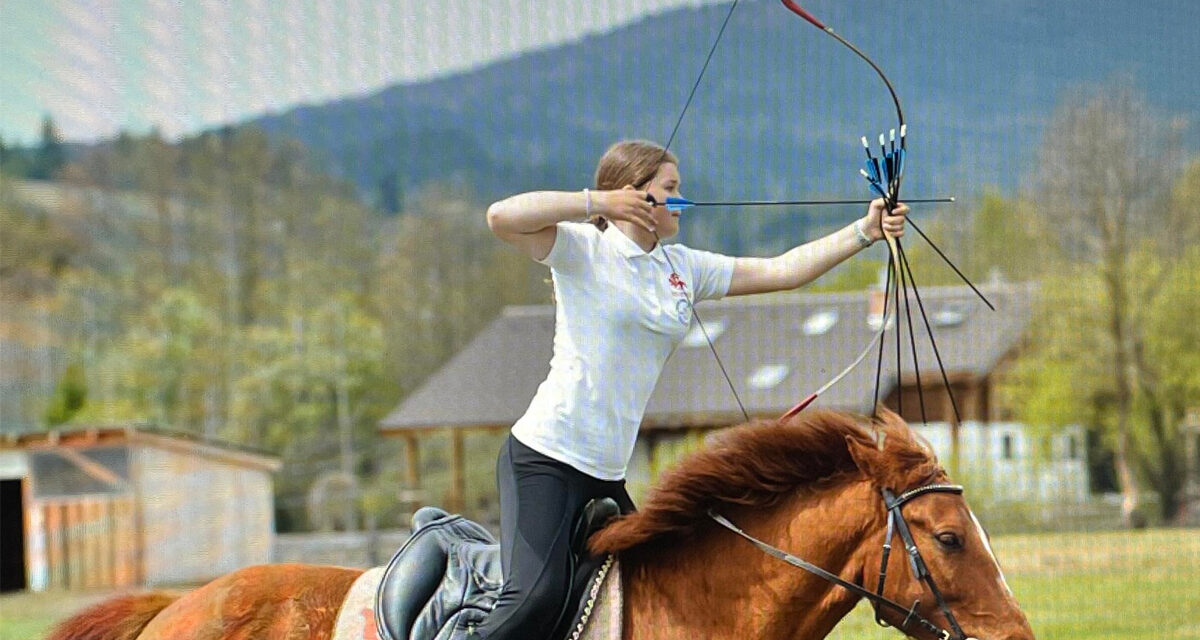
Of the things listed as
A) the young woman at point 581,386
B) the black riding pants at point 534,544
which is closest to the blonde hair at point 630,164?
the young woman at point 581,386

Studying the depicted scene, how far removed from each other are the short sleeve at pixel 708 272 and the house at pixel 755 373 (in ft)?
62.1

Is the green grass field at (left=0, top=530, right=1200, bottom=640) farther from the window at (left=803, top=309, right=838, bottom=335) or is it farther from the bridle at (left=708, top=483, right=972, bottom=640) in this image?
the bridle at (left=708, top=483, right=972, bottom=640)

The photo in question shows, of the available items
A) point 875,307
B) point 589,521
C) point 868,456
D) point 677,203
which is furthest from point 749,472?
point 875,307

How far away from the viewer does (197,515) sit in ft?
80.1

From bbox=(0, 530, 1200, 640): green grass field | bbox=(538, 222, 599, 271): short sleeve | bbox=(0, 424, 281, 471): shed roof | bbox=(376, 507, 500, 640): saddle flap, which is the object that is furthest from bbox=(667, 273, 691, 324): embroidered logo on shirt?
bbox=(0, 424, 281, 471): shed roof

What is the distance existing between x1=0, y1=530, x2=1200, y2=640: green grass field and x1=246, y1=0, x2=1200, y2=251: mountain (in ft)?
14.1

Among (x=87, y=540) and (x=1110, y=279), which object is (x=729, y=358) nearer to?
(x=1110, y=279)

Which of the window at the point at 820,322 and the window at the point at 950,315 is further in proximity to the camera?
the window at the point at 820,322

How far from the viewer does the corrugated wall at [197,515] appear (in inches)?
933

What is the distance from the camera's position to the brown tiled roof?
2503 centimetres

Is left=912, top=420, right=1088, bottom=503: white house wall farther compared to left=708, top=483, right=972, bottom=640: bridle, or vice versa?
left=912, top=420, right=1088, bottom=503: white house wall

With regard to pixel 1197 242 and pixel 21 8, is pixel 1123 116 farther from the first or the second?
pixel 21 8

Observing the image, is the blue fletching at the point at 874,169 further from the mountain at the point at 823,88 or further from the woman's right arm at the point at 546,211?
the mountain at the point at 823,88

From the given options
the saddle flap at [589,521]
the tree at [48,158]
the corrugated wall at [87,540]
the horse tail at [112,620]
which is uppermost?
the tree at [48,158]
